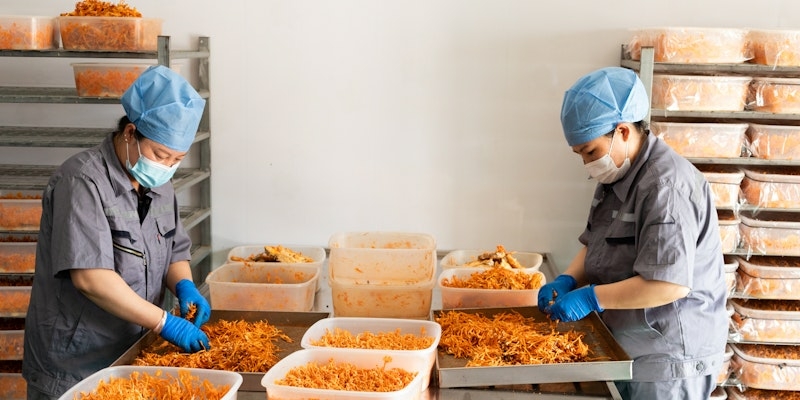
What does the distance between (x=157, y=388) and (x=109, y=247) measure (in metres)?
0.56

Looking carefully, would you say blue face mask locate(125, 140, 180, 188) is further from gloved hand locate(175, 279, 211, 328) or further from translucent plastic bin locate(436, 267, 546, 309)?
translucent plastic bin locate(436, 267, 546, 309)

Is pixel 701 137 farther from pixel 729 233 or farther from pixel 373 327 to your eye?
pixel 373 327

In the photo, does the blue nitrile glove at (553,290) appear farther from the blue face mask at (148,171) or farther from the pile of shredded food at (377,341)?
the blue face mask at (148,171)

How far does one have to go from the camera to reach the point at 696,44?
3531 mm

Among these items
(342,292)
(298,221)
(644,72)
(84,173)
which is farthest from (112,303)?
(644,72)

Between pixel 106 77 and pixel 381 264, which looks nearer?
pixel 381 264

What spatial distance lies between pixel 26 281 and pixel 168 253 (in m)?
1.40

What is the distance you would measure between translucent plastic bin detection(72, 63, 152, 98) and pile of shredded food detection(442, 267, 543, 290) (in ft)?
5.39

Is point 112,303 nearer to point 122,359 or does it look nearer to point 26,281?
point 122,359

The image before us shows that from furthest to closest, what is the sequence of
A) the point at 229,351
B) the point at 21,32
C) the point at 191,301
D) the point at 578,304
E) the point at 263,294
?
1. the point at 21,32
2. the point at 263,294
3. the point at 191,301
4. the point at 578,304
5. the point at 229,351

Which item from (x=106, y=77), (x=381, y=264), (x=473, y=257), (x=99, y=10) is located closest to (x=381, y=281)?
(x=381, y=264)

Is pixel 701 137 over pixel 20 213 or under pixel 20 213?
over

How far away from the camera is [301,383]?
2.09 meters

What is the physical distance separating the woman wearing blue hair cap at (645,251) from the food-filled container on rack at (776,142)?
121cm
